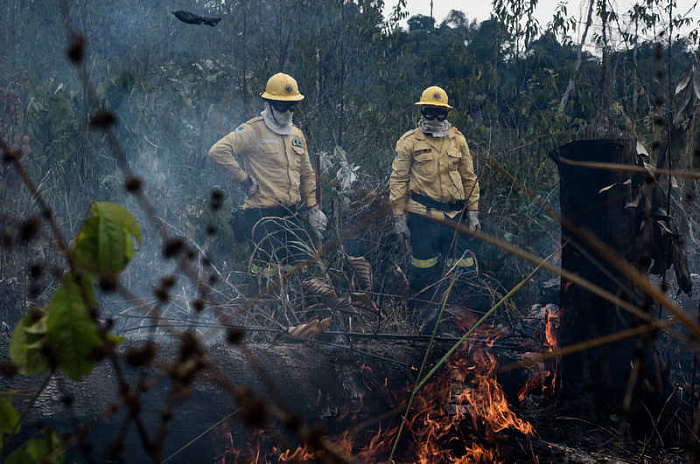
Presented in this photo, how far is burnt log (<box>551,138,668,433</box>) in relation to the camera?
2.82m

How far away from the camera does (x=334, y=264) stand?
560 cm

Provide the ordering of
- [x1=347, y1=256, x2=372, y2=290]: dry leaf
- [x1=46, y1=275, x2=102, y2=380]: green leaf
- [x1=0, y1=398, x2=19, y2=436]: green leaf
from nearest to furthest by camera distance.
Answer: [x1=46, y1=275, x2=102, y2=380]: green leaf → [x1=0, y1=398, x2=19, y2=436]: green leaf → [x1=347, y1=256, x2=372, y2=290]: dry leaf

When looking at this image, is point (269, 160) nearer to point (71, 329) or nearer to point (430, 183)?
point (430, 183)

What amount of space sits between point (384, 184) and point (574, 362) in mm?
4131

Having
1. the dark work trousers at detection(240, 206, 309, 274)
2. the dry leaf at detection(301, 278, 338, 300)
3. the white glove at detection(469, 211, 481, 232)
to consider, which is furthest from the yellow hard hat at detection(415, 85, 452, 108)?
the dry leaf at detection(301, 278, 338, 300)

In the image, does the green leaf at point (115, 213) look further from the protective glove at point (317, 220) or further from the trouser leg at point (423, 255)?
the trouser leg at point (423, 255)

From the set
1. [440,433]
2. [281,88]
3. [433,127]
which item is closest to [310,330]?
[440,433]

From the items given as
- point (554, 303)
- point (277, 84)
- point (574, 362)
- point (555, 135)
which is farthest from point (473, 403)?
point (555, 135)

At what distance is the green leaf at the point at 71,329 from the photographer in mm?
792

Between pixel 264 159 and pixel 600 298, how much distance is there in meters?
3.33

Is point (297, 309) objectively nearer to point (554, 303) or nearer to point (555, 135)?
point (554, 303)

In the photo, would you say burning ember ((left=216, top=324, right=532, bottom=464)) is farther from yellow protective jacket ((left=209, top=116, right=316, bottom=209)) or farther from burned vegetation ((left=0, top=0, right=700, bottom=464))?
yellow protective jacket ((left=209, top=116, right=316, bottom=209))

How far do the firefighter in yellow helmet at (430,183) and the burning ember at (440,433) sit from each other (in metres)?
2.82

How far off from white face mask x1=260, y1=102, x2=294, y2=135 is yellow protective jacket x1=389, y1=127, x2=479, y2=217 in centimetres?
111
